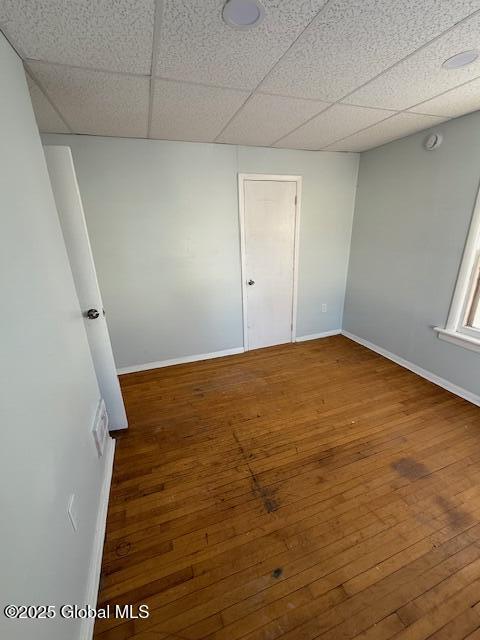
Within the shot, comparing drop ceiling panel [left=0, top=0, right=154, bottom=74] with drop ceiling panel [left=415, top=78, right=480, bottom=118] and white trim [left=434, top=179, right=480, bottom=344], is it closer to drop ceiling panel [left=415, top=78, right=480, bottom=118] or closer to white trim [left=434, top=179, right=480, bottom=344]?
drop ceiling panel [left=415, top=78, right=480, bottom=118]

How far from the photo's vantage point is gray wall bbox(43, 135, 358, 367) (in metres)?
2.41

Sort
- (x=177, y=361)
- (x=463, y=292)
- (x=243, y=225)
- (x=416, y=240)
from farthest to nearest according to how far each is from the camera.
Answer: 1. (x=177, y=361)
2. (x=243, y=225)
3. (x=416, y=240)
4. (x=463, y=292)

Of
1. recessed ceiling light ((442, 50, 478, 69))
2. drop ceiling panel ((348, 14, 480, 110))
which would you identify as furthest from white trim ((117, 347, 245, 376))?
recessed ceiling light ((442, 50, 478, 69))

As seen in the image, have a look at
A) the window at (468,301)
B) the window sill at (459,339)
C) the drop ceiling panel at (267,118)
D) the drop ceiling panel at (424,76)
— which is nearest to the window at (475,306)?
the window at (468,301)

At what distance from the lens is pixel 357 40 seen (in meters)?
1.16

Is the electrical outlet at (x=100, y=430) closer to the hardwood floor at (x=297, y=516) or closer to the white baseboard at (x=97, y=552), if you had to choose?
the white baseboard at (x=97, y=552)

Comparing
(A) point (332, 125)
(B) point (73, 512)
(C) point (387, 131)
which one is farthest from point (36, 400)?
(C) point (387, 131)

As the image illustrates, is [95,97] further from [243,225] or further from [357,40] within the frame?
[243,225]

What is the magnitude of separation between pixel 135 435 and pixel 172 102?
243 centimetres

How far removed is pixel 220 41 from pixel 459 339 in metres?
2.78

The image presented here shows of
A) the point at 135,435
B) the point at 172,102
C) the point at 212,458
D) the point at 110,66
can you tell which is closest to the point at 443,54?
the point at 172,102

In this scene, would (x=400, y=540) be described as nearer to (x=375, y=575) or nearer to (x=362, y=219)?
(x=375, y=575)

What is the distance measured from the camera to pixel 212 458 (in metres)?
1.82

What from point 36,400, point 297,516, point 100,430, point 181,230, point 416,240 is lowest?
point 297,516
